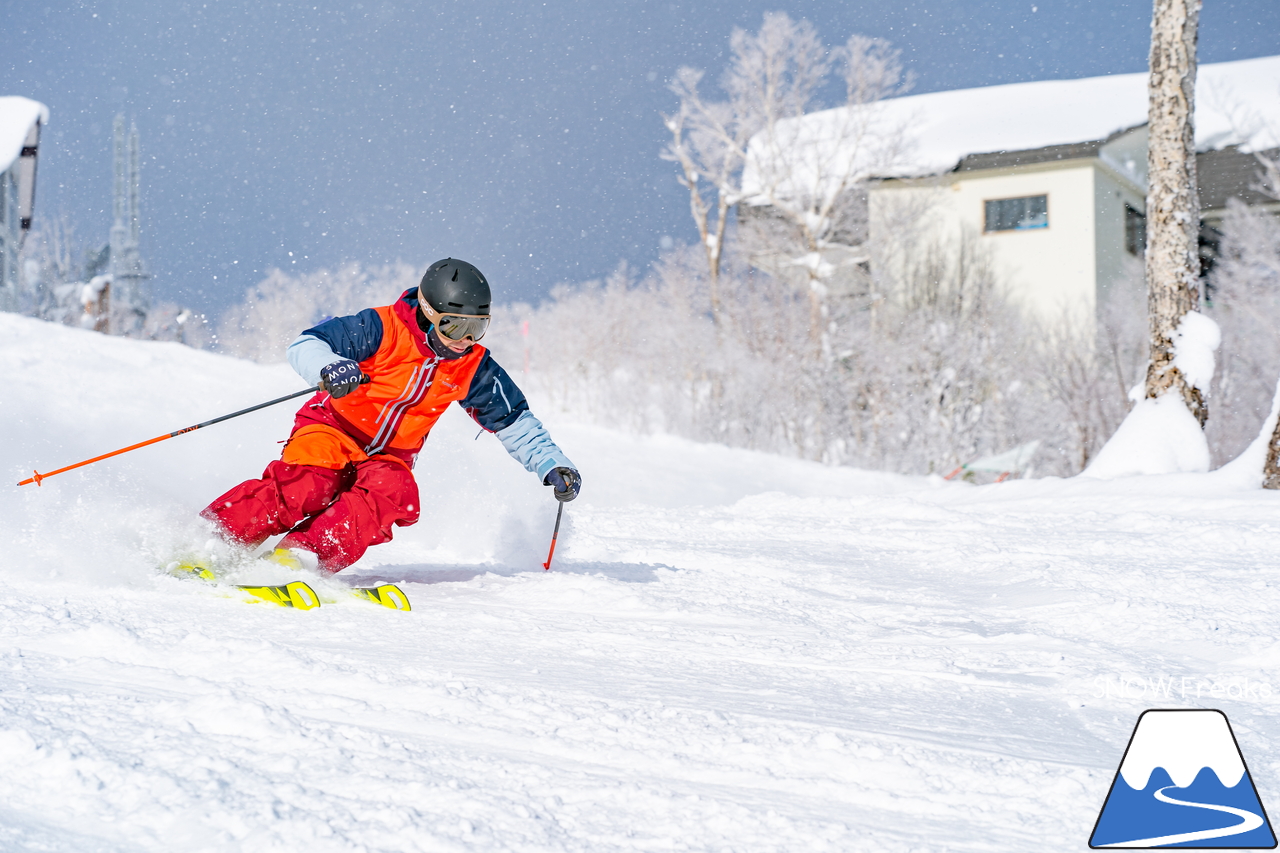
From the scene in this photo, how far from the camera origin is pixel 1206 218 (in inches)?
741

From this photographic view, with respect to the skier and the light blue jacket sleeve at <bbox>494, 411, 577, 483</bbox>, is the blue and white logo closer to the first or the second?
the skier

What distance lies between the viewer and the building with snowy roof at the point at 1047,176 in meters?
17.4

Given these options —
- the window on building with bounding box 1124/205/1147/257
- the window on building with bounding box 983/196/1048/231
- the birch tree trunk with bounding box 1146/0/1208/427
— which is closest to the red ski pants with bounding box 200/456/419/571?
the birch tree trunk with bounding box 1146/0/1208/427

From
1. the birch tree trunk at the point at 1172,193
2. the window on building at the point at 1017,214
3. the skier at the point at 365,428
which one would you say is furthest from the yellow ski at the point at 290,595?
the window on building at the point at 1017,214

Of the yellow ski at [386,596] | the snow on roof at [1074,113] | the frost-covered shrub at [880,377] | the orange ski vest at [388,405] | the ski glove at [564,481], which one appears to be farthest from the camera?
the snow on roof at [1074,113]

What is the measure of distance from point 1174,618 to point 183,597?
295 centimetres

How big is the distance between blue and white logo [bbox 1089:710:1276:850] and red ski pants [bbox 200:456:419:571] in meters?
2.38

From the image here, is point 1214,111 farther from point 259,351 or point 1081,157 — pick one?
point 259,351

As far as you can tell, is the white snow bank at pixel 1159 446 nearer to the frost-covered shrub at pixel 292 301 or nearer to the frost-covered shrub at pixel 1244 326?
the frost-covered shrub at pixel 1244 326

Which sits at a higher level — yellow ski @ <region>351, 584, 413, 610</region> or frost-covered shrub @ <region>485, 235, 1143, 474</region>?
frost-covered shrub @ <region>485, 235, 1143, 474</region>

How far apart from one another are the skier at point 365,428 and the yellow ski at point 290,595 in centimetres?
34

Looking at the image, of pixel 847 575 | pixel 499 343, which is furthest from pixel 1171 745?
pixel 499 343

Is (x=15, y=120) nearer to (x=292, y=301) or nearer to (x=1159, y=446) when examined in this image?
(x=292, y=301)

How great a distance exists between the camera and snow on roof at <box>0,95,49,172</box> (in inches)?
797
